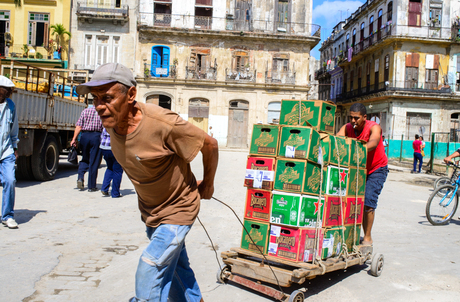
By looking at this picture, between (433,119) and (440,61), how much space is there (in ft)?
16.4

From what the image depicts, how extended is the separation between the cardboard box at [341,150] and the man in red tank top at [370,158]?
1.84 ft

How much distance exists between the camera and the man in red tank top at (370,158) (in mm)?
4824

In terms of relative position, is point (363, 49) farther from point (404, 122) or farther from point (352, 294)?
point (352, 294)

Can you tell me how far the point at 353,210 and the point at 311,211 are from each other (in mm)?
893

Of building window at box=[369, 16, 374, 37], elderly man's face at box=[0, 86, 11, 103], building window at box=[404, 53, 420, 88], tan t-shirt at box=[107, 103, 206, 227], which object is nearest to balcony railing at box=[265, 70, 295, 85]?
building window at box=[404, 53, 420, 88]

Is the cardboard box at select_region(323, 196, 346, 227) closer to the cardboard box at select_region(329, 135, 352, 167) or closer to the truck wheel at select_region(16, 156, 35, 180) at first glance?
the cardboard box at select_region(329, 135, 352, 167)

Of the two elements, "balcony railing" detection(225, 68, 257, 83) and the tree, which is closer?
the tree

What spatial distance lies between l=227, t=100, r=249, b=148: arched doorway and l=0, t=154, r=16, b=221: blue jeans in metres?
27.6

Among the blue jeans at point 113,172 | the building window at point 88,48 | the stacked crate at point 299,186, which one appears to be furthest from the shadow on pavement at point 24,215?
the building window at point 88,48

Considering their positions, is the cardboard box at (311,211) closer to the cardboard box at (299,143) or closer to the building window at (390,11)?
the cardboard box at (299,143)

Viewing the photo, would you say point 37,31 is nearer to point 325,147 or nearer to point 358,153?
point 358,153

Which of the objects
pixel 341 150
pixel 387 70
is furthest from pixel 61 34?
pixel 341 150

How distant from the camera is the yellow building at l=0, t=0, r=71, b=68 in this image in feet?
96.7

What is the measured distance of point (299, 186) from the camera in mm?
3746
